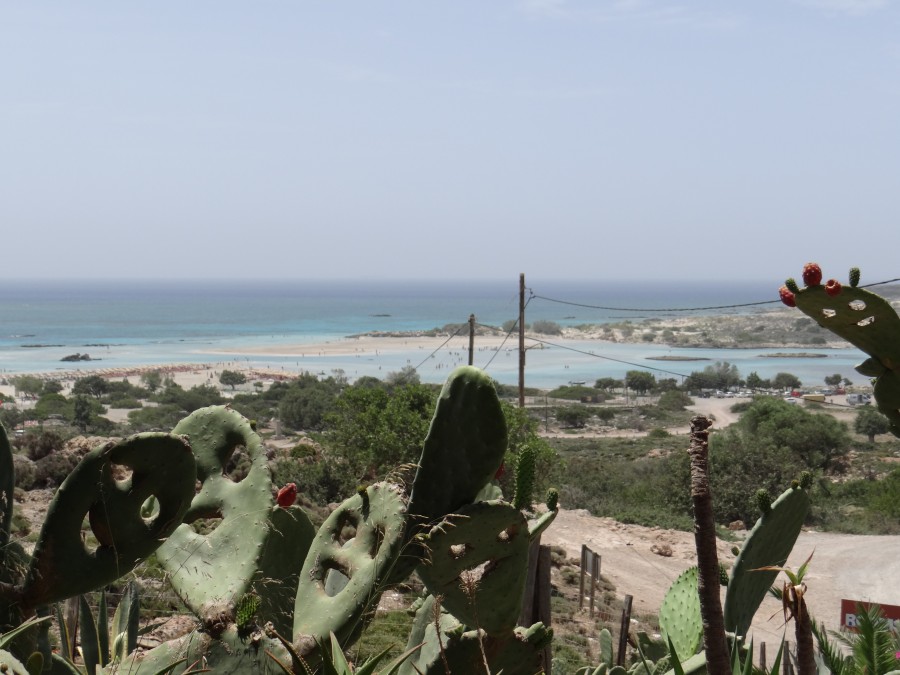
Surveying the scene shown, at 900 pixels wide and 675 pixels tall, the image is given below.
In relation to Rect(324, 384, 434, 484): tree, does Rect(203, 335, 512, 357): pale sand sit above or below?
below

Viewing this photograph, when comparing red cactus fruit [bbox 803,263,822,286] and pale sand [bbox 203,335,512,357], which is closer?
red cactus fruit [bbox 803,263,822,286]

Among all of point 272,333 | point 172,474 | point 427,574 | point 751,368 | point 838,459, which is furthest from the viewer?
point 272,333

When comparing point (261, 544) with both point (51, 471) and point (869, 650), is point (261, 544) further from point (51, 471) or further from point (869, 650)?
point (51, 471)

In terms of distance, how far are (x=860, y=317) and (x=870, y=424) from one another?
37735mm

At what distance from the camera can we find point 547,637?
3.47 m

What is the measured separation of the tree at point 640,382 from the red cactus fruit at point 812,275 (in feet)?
188

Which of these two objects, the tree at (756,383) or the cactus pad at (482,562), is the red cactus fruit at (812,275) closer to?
the cactus pad at (482,562)

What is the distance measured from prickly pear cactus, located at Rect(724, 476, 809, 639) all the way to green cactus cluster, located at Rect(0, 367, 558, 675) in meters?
0.78

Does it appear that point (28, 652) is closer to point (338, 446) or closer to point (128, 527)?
point (128, 527)

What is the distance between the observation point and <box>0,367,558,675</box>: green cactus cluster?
243 cm

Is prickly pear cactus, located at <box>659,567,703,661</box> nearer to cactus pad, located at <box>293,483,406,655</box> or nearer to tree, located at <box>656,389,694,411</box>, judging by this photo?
cactus pad, located at <box>293,483,406,655</box>

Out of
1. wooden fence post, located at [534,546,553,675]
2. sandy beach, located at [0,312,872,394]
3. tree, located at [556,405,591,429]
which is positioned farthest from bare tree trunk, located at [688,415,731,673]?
sandy beach, located at [0,312,872,394]

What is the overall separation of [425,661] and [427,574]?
19.0 inches

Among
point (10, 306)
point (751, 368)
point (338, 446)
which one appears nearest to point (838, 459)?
point (338, 446)
